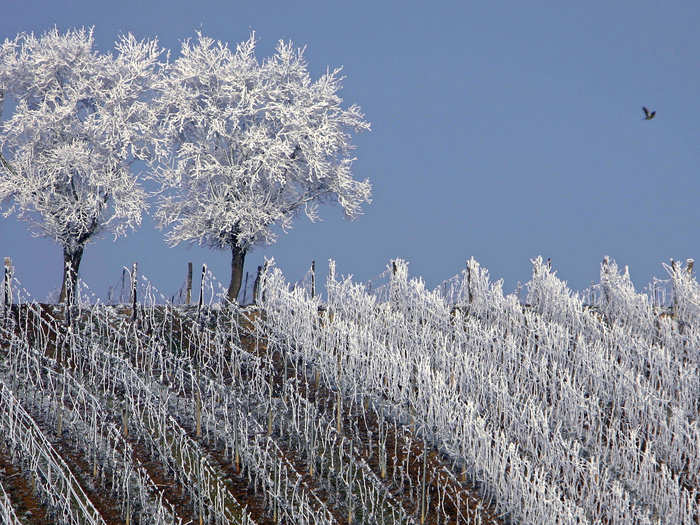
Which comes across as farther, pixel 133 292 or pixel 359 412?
pixel 133 292

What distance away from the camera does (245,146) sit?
24438mm

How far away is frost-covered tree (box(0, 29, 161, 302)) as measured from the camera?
24219mm

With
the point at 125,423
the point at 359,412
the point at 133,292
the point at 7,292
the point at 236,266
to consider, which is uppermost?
the point at 236,266

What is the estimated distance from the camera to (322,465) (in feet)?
44.8

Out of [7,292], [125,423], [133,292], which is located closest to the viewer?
[125,423]

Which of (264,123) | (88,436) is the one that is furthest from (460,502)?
(264,123)

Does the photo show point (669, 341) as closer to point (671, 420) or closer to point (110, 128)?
point (671, 420)

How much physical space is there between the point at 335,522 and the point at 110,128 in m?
15.7

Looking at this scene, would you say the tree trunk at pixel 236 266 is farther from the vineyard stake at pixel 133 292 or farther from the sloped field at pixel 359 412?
the vineyard stake at pixel 133 292

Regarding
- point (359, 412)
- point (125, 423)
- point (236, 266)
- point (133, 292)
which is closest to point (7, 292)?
point (133, 292)

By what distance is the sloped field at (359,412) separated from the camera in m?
12.8

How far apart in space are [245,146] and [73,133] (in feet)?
15.7

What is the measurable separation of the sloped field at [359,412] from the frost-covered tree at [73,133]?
3.85 m

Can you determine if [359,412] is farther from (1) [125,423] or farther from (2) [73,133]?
(2) [73,133]
